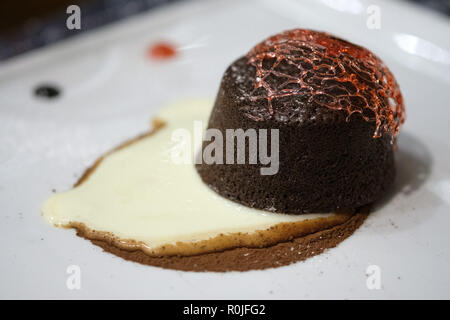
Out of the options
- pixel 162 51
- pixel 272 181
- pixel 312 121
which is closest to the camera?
pixel 312 121

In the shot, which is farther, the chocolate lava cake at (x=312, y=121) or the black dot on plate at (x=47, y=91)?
the black dot on plate at (x=47, y=91)

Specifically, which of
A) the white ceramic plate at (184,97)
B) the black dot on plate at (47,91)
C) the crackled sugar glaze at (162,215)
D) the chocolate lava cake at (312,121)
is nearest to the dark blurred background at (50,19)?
the white ceramic plate at (184,97)

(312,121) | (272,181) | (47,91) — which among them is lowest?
(272,181)

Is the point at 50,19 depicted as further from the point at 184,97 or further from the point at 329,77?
the point at 329,77

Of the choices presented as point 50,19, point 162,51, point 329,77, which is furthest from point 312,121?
point 50,19

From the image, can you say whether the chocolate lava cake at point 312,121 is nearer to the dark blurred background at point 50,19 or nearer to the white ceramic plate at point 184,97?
the white ceramic plate at point 184,97
